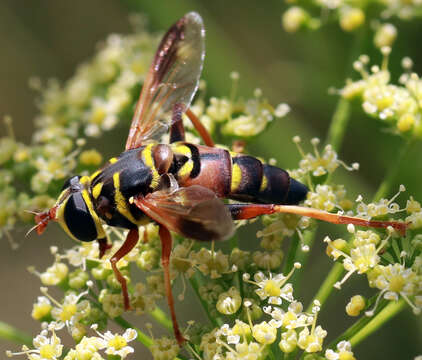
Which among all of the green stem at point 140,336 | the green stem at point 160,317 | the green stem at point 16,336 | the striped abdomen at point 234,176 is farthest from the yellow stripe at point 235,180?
the green stem at point 16,336

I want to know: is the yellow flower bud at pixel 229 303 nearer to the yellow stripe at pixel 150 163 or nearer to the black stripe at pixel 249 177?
the black stripe at pixel 249 177

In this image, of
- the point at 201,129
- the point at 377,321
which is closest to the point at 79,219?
the point at 201,129

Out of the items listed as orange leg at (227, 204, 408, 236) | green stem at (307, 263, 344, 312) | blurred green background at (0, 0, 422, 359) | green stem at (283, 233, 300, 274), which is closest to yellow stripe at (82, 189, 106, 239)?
orange leg at (227, 204, 408, 236)

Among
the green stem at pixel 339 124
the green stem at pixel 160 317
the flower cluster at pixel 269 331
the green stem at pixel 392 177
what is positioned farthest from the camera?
the green stem at pixel 339 124

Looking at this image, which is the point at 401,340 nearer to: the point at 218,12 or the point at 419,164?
the point at 419,164

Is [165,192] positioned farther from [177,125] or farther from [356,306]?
[356,306]

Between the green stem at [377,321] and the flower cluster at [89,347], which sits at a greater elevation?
the flower cluster at [89,347]

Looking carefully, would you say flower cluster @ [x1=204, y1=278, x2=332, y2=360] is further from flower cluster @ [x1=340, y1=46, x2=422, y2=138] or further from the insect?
flower cluster @ [x1=340, y1=46, x2=422, y2=138]
